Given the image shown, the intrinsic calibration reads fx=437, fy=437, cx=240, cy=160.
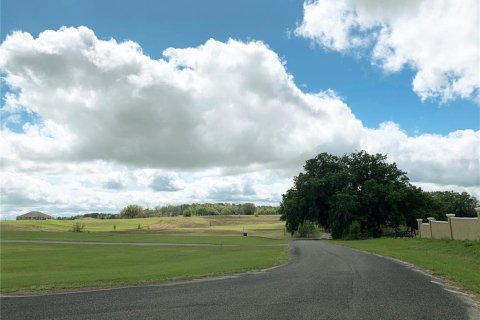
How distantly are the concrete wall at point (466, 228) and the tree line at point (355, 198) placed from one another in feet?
106

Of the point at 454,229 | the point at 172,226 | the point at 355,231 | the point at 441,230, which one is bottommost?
the point at 355,231

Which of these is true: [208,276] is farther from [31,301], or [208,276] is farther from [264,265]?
[31,301]

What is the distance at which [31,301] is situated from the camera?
1456cm

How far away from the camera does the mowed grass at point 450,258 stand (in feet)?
59.3

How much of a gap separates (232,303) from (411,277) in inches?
369

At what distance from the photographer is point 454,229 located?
40.8m

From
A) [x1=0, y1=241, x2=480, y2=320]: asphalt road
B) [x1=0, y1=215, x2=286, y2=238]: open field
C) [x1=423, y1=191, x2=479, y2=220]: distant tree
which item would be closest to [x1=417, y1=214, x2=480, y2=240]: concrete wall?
[x1=0, y1=241, x2=480, y2=320]: asphalt road

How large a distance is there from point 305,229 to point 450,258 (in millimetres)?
55691

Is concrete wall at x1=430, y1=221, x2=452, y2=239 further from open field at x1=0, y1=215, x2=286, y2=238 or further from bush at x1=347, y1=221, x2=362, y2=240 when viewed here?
open field at x1=0, y1=215, x2=286, y2=238

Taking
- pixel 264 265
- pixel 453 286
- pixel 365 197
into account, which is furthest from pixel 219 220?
pixel 453 286

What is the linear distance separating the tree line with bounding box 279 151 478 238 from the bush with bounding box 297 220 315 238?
0.44 m

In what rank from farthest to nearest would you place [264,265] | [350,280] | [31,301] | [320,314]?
[264,265] → [350,280] → [31,301] → [320,314]

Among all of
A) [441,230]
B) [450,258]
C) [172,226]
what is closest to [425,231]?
[441,230]

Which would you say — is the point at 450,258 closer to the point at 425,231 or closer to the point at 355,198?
the point at 425,231
